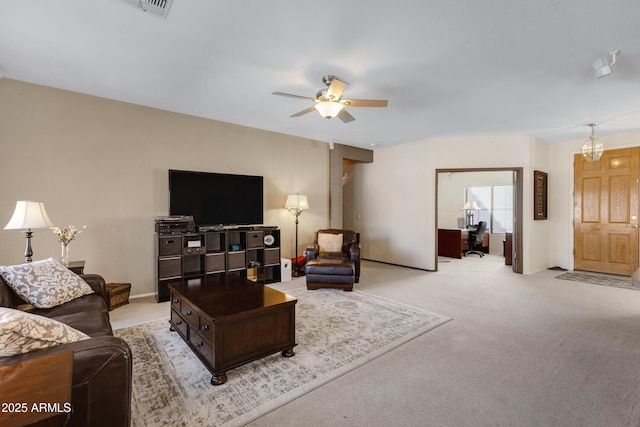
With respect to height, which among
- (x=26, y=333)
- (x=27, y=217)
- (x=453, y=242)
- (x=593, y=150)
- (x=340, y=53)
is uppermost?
(x=340, y=53)

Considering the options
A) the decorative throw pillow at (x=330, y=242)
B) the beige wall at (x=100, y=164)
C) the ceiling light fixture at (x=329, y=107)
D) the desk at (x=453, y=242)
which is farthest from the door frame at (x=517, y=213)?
the beige wall at (x=100, y=164)

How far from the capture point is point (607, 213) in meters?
5.54

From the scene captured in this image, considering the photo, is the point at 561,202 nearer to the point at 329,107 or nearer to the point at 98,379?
the point at 329,107

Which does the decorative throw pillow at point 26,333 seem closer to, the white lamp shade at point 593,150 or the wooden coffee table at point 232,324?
the wooden coffee table at point 232,324

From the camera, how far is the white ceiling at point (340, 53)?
2.09 meters

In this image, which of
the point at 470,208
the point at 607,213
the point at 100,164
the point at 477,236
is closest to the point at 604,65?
the point at 607,213

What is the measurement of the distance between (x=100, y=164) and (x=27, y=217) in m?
1.30

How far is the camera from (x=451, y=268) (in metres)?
6.16

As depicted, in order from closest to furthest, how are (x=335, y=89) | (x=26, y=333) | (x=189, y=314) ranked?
(x=26, y=333) < (x=189, y=314) < (x=335, y=89)

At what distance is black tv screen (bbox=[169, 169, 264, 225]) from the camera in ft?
13.7

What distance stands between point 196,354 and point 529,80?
4200 mm

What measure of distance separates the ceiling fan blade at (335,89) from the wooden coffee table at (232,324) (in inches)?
77.0

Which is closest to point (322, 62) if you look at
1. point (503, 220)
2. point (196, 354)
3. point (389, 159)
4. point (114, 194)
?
point (196, 354)

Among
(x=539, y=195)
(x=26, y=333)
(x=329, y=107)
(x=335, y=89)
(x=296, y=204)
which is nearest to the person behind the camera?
(x=26, y=333)
